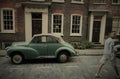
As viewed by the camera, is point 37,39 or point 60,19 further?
point 60,19

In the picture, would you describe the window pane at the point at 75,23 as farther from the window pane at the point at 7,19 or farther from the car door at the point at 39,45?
the car door at the point at 39,45

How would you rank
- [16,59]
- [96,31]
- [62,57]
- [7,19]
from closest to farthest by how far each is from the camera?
[16,59] → [62,57] → [7,19] → [96,31]

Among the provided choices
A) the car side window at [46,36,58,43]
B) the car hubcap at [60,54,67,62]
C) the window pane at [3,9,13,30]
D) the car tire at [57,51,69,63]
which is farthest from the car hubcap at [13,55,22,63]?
the window pane at [3,9,13,30]

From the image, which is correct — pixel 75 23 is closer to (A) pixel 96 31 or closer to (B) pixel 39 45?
(A) pixel 96 31

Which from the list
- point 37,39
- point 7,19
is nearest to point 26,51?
point 37,39

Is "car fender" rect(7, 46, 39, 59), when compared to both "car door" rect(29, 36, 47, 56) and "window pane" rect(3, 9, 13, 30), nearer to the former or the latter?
"car door" rect(29, 36, 47, 56)

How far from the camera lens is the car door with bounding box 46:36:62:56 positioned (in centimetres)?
962

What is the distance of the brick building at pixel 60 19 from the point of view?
47.2ft

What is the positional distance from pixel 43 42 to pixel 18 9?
6.35 meters

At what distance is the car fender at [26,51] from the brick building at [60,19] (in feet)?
18.2

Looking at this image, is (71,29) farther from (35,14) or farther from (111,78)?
(111,78)

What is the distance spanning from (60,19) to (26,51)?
6.90 metres

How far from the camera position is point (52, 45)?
31.7ft

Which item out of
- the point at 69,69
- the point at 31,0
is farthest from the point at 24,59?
the point at 31,0
